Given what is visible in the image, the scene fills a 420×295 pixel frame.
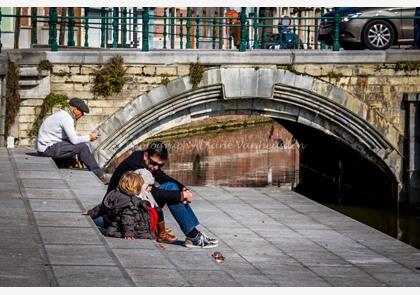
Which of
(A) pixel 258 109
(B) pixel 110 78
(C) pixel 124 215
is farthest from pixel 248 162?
A: (C) pixel 124 215

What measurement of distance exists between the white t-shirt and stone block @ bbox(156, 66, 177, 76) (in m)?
4.39

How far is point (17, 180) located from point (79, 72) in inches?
271

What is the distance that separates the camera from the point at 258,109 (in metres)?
23.8

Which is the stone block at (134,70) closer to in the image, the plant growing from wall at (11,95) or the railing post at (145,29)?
the railing post at (145,29)

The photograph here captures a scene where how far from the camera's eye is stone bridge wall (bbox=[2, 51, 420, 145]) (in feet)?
72.9

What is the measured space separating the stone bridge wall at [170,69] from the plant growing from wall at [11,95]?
5.0 inches

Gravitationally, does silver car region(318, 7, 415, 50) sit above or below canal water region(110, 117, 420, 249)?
above

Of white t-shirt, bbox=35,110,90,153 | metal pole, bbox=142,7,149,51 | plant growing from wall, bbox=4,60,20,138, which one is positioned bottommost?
white t-shirt, bbox=35,110,90,153

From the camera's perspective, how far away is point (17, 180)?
1567cm

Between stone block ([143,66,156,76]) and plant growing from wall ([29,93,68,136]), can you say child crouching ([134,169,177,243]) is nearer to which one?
plant growing from wall ([29,93,68,136])

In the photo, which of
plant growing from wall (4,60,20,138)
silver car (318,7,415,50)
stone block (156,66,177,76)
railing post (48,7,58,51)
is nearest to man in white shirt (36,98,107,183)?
railing post (48,7,58,51)

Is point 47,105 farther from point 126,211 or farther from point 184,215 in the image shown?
point 126,211

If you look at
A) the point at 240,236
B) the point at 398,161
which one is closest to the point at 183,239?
the point at 240,236

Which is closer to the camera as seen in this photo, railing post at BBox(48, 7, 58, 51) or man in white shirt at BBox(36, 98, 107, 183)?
man in white shirt at BBox(36, 98, 107, 183)
